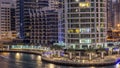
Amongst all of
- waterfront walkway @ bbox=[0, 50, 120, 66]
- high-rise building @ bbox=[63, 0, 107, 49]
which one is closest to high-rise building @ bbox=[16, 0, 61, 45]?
high-rise building @ bbox=[63, 0, 107, 49]

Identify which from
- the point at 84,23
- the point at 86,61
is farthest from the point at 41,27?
the point at 86,61

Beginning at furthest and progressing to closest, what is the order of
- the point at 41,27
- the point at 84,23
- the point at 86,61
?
1. the point at 41,27
2. the point at 84,23
3. the point at 86,61

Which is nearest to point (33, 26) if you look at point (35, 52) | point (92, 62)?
point (35, 52)

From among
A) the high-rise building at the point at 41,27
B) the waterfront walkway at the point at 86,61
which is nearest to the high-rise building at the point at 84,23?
the waterfront walkway at the point at 86,61

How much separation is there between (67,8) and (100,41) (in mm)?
18062

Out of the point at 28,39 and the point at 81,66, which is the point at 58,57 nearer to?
the point at 81,66

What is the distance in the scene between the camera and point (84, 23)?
134 metres

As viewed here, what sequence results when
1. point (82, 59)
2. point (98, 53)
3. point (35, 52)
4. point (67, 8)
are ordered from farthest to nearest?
1. point (35, 52)
2. point (67, 8)
3. point (98, 53)
4. point (82, 59)

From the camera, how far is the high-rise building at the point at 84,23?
438 ft

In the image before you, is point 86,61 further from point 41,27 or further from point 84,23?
point 41,27

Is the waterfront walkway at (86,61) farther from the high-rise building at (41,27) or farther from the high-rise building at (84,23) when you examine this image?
the high-rise building at (41,27)

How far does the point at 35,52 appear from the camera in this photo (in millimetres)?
154125

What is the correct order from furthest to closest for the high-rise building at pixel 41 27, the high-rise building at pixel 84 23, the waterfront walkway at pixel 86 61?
the high-rise building at pixel 41 27
the high-rise building at pixel 84 23
the waterfront walkway at pixel 86 61

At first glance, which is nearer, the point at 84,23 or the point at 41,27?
the point at 84,23
